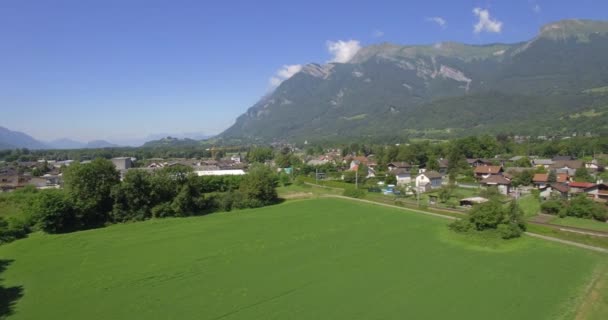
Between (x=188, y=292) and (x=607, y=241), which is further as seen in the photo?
(x=607, y=241)

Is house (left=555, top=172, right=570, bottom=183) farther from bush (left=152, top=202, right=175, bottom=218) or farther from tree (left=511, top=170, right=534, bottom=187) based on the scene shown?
bush (left=152, top=202, right=175, bottom=218)

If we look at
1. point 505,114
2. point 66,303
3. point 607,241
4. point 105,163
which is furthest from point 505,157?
point 505,114

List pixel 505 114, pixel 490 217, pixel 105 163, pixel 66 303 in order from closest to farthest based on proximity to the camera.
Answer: pixel 66 303 < pixel 490 217 < pixel 105 163 < pixel 505 114

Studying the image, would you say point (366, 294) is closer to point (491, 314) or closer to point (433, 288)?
point (433, 288)

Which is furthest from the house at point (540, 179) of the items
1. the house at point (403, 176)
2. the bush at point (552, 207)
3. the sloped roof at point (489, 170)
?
the house at point (403, 176)

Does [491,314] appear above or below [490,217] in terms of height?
below

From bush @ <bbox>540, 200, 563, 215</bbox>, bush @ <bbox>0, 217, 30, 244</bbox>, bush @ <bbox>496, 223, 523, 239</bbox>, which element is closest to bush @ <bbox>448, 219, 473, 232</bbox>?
bush @ <bbox>496, 223, 523, 239</bbox>

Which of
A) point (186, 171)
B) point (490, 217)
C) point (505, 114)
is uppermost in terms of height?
point (505, 114)

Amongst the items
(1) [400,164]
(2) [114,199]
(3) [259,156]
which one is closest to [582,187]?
(1) [400,164]
